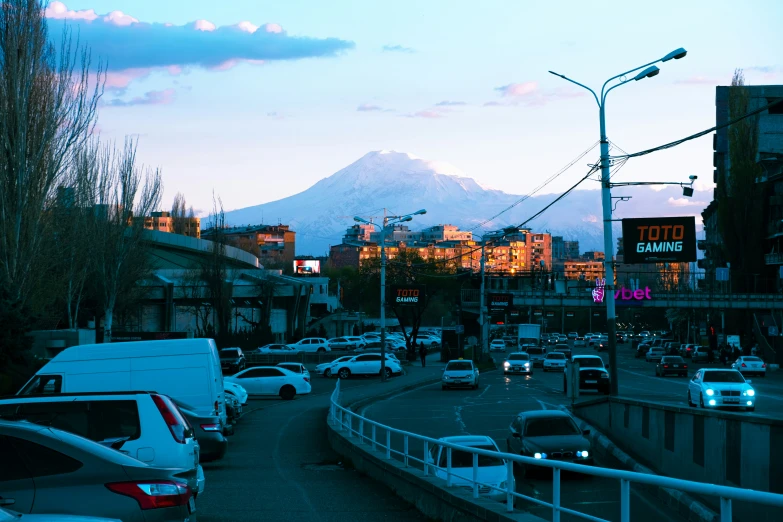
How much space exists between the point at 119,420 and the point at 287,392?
33.8m

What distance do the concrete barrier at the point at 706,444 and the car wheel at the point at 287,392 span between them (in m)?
22.4

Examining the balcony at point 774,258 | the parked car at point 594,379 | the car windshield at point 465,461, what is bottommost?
the parked car at point 594,379

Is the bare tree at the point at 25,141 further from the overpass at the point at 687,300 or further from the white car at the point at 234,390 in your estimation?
the overpass at the point at 687,300

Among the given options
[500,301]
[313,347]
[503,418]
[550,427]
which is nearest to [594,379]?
[503,418]

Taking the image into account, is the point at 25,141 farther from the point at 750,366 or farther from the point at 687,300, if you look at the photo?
the point at 687,300

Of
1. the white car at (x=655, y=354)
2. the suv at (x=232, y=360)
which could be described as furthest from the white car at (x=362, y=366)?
the white car at (x=655, y=354)

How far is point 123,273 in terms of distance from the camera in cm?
5900

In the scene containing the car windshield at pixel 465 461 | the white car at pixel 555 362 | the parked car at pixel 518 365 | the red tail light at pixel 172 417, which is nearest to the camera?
the red tail light at pixel 172 417

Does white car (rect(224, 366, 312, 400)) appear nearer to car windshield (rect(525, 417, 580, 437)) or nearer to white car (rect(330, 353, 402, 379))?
white car (rect(330, 353, 402, 379))

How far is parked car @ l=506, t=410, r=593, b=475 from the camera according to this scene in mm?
19438

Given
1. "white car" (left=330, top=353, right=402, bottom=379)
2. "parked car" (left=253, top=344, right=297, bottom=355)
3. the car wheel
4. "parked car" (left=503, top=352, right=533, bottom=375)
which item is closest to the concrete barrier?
the car wheel

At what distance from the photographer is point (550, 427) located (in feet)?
67.2

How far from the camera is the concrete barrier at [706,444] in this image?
1366 centimetres

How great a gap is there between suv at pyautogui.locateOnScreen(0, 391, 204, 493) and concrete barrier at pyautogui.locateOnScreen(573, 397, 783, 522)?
598 centimetres
